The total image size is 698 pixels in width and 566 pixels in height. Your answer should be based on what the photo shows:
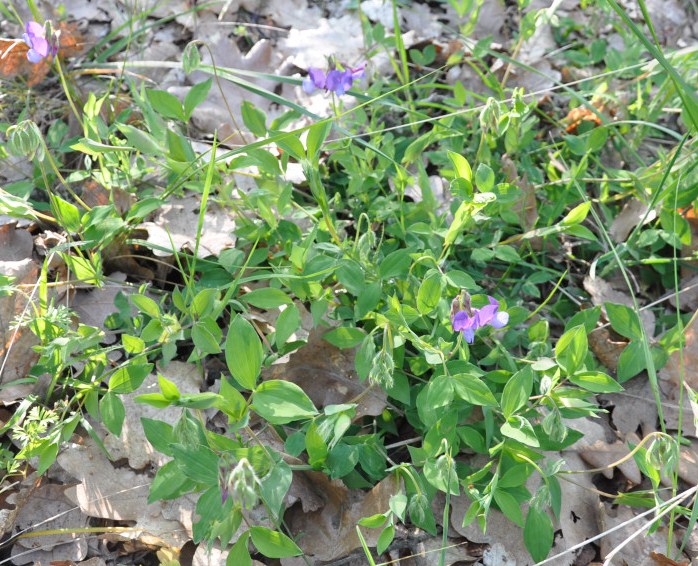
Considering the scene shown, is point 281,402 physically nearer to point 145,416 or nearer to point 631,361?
point 145,416

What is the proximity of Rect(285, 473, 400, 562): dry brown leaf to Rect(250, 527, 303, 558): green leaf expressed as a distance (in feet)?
0.93

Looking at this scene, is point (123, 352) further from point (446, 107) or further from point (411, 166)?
point (446, 107)

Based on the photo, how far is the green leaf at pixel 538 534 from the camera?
6.76 ft

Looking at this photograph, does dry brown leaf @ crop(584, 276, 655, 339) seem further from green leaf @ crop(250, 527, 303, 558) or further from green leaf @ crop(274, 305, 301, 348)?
green leaf @ crop(250, 527, 303, 558)

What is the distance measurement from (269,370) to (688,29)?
10.4 feet

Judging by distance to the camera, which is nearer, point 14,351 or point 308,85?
point 14,351

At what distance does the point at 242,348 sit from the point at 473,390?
0.67m

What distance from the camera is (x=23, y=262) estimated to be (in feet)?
8.27

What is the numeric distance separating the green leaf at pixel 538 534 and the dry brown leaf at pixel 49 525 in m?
1.32

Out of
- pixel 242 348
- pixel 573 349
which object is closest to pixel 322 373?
pixel 242 348

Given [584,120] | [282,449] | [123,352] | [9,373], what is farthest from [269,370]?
[584,120]

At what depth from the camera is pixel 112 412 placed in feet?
6.94

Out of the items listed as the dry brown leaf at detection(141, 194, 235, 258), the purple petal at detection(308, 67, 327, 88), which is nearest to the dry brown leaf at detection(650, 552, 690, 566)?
the dry brown leaf at detection(141, 194, 235, 258)

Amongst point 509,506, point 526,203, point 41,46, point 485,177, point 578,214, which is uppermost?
point 41,46
